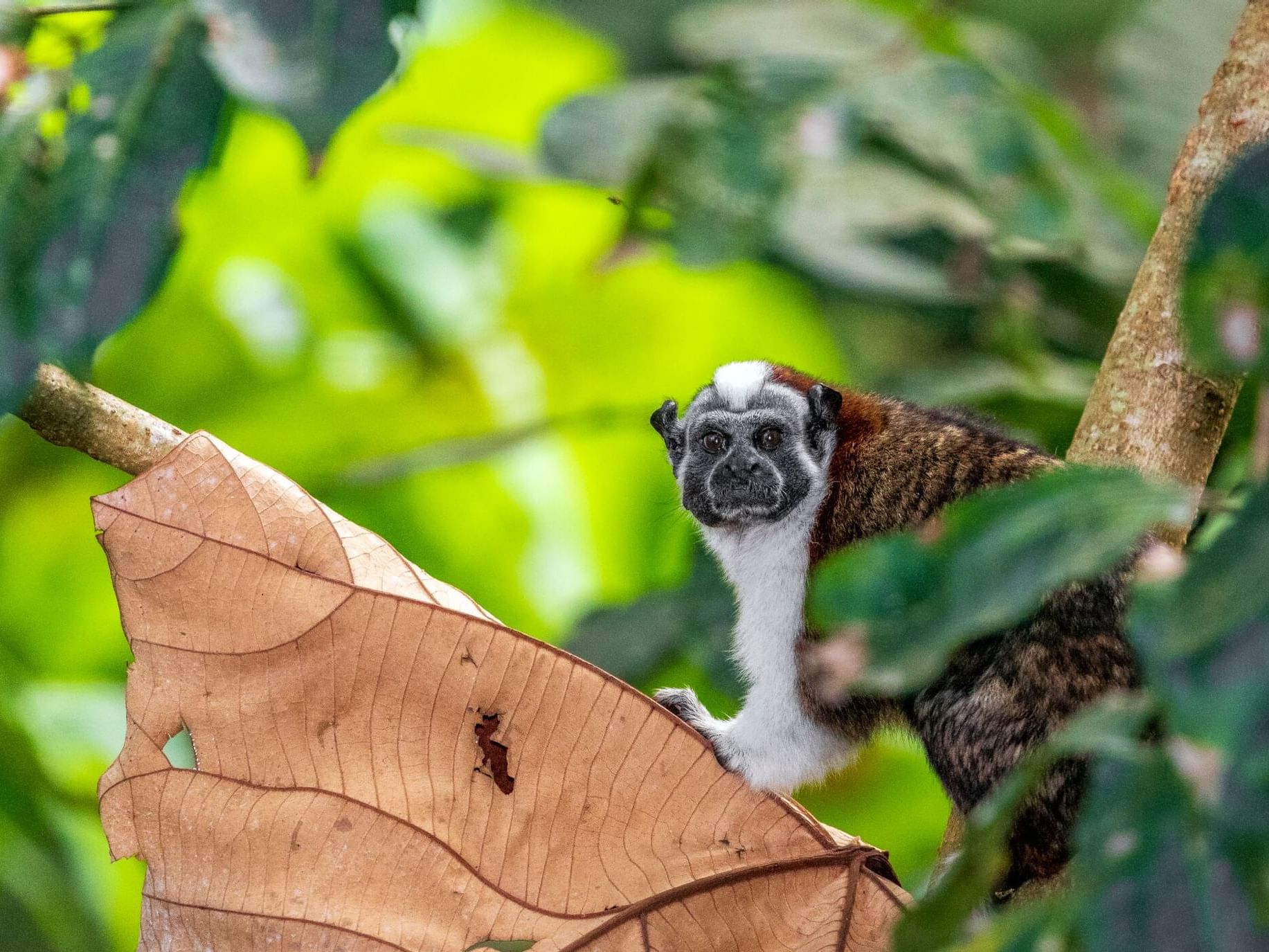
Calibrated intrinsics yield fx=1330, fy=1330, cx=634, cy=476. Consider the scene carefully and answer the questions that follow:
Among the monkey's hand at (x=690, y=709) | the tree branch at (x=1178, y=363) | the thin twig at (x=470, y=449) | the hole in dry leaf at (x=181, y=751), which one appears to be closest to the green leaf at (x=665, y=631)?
the monkey's hand at (x=690, y=709)

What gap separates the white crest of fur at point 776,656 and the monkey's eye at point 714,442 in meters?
0.19

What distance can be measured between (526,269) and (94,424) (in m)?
3.14

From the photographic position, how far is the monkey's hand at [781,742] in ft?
7.22

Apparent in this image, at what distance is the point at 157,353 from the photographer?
13.5ft

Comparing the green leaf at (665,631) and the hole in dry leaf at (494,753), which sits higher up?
the green leaf at (665,631)

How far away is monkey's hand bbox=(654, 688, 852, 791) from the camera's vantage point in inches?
86.7

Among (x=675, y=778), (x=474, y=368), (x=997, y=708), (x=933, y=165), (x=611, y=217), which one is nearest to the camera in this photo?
(x=675, y=778)

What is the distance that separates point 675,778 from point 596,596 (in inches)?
93.6

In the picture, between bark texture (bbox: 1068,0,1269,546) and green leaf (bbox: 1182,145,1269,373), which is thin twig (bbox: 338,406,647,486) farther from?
green leaf (bbox: 1182,145,1269,373)

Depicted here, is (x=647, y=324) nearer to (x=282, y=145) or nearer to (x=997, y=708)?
(x=282, y=145)

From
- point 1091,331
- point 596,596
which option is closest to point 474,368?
point 596,596

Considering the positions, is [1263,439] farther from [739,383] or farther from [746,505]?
[739,383]

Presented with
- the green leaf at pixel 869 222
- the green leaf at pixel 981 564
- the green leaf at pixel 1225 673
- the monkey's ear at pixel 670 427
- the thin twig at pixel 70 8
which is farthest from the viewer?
the green leaf at pixel 869 222

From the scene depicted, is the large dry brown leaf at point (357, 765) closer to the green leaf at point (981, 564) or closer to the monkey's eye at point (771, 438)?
the green leaf at point (981, 564)
